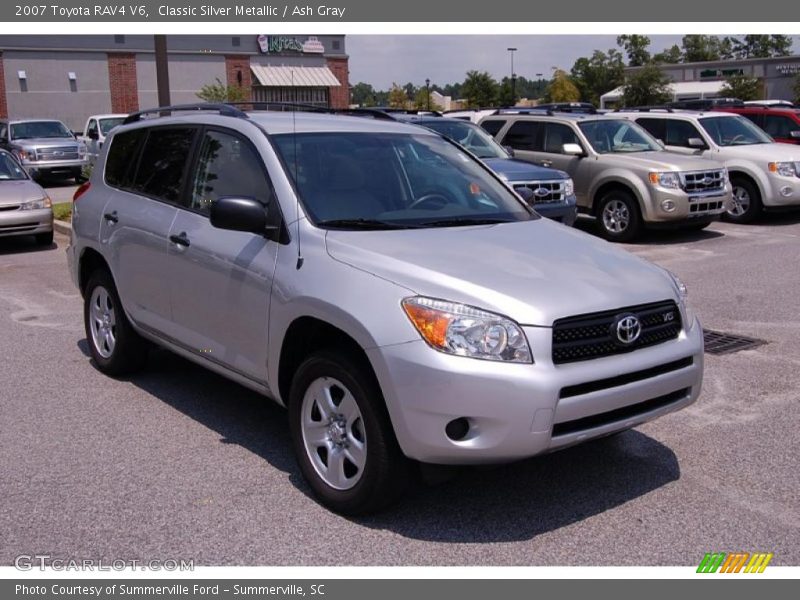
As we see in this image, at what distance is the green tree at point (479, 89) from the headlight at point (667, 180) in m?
50.5

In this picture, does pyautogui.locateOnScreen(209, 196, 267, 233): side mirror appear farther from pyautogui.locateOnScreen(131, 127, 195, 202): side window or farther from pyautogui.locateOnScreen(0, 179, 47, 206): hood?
pyautogui.locateOnScreen(0, 179, 47, 206): hood

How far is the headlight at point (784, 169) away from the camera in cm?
1470

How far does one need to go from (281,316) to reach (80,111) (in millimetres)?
44950

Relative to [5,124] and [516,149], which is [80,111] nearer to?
[5,124]

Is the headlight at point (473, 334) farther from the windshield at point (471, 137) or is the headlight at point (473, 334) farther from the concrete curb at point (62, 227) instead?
the concrete curb at point (62, 227)

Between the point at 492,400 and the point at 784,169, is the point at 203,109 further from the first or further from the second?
the point at 784,169

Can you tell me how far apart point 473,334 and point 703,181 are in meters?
10.4

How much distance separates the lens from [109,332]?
21.4 ft

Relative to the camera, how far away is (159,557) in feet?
12.8

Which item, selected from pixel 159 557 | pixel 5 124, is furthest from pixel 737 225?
pixel 5 124

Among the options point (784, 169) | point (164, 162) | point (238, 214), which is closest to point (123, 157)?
point (164, 162)

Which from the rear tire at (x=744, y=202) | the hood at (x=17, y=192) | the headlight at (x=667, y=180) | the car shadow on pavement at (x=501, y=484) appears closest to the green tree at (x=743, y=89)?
the rear tire at (x=744, y=202)

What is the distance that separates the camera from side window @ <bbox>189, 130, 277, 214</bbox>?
5020 millimetres

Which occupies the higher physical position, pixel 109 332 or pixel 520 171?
pixel 520 171
